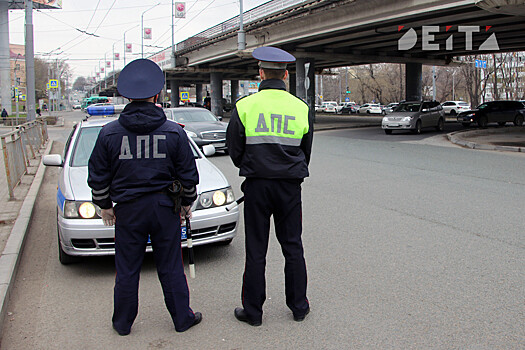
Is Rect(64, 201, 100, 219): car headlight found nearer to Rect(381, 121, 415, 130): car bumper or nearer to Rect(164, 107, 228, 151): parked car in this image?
Rect(164, 107, 228, 151): parked car

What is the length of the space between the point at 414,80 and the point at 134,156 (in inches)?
1571

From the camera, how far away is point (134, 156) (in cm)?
355

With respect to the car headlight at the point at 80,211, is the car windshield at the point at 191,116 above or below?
above

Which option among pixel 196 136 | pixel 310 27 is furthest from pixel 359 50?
pixel 196 136

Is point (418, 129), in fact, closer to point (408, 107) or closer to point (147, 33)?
point (408, 107)

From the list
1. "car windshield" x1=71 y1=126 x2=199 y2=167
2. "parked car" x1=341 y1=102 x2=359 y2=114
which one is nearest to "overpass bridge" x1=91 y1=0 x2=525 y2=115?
"car windshield" x1=71 y1=126 x2=199 y2=167

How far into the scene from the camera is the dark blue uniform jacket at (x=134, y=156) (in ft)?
11.6

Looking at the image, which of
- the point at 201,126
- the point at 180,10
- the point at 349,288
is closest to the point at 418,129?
the point at 201,126

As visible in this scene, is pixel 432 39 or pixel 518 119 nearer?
pixel 432 39

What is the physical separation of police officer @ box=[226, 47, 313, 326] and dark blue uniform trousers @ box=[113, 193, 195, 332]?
510 millimetres

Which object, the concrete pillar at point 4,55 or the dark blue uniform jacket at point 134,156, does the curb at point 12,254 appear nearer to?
the dark blue uniform jacket at point 134,156

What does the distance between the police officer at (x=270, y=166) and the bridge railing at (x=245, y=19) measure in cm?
2750

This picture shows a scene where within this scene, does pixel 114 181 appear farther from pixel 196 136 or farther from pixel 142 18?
pixel 142 18

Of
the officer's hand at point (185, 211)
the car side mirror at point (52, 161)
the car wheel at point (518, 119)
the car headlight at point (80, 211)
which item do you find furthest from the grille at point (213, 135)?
the car wheel at point (518, 119)
